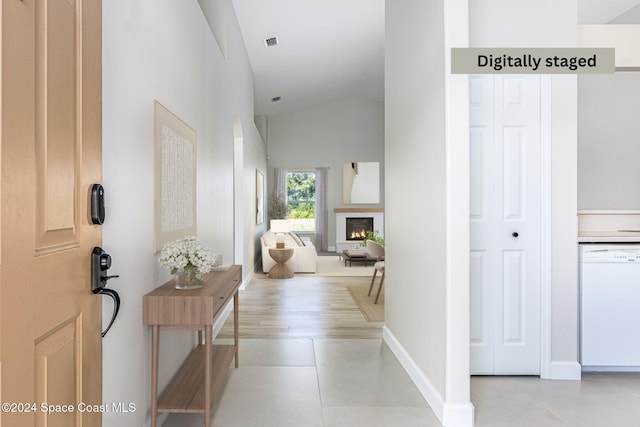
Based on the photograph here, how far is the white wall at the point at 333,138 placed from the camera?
36.2 ft

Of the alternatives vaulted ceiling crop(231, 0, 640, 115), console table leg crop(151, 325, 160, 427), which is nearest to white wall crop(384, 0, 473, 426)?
console table leg crop(151, 325, 160, 427)

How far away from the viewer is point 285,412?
235 cm

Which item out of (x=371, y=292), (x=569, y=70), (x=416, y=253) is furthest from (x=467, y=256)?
(x=371, y=292)

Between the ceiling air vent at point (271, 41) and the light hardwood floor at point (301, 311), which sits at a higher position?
the ceiling air vent at point (271, 41)

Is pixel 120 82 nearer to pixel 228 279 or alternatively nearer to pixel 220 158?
pixel 228 279

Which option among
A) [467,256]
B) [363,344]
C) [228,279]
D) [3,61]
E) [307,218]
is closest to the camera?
[3,61]

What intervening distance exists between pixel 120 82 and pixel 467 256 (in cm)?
194

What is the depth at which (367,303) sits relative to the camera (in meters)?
5.13

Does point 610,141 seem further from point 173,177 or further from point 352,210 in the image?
point 352,210

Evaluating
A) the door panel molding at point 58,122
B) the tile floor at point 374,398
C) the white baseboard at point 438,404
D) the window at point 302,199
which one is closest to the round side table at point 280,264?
the tile floor at point 374,398

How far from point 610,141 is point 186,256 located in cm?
504

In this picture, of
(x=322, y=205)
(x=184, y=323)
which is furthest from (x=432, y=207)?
(x=322, y=205)

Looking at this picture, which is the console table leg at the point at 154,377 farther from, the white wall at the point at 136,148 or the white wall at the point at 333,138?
the white wall at the point at 333,138

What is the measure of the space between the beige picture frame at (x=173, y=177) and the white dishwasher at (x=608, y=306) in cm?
287
